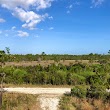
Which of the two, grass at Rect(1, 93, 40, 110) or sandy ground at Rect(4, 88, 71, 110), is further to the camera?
sandy ground at Rect(4, 88, 71, 110)

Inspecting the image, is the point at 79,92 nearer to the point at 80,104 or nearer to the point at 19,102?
the point at 80,104

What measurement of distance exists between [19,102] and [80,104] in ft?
19.7

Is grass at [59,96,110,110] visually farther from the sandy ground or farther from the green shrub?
the green shrub

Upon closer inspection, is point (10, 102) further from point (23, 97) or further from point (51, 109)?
point (51, 109)

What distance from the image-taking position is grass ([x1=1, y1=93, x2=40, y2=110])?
26.7m

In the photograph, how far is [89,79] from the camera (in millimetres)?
39156

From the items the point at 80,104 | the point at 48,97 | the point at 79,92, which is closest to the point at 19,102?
the point at 48,97

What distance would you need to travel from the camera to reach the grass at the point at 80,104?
87.8 feet

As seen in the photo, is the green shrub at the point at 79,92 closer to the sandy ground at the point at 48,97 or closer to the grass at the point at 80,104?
the grass at the point at 80,104

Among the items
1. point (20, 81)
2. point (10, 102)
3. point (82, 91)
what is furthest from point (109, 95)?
point (20, 81)

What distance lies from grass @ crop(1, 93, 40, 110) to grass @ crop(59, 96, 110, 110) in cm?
267

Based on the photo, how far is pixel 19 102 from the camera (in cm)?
2759

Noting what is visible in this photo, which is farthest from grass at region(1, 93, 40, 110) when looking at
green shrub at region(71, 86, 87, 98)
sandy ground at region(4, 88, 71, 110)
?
green shrub at region(71, 86, 87, 98)

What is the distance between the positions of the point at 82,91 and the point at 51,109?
14.6 ft
